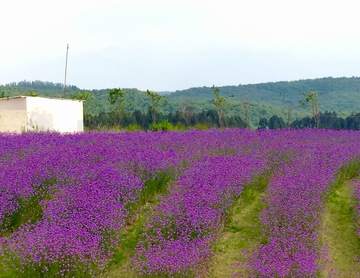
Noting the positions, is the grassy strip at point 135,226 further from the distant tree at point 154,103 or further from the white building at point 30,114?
the distant tree at point 154,103

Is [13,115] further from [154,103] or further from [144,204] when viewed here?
[154,103]

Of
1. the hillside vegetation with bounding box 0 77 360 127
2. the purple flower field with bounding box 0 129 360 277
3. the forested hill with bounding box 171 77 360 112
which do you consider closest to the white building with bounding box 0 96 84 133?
the purple flower field with bounding box 0 129 360 277

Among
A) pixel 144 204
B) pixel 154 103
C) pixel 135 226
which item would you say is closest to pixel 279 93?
pixel 154 103

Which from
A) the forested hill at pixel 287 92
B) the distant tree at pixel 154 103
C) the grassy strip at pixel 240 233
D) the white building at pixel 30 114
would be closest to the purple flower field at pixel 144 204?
the grassy strip at pixel 240 233

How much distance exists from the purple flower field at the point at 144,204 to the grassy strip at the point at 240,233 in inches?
7.7

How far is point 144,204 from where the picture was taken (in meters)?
7.03

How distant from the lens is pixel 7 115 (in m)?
21.6

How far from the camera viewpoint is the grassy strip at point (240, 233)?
540cm

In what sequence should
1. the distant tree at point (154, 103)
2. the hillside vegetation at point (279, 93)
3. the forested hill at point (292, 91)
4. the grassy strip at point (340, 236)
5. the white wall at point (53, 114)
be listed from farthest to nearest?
the forested hill at point (292, 91) < the hillside vegetation at point (279, 93) < the distant tree at point (154, 103) < the white wall at point (53, 114) < the grassy strip at point (340, 236)

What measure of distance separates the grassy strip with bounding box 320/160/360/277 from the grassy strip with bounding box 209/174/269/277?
2.67ft

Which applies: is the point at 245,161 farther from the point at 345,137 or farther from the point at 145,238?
the point at 345,137

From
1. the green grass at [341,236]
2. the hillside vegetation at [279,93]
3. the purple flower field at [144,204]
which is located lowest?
the green grass at [341,236]

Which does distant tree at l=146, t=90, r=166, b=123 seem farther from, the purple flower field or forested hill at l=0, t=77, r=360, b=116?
forested hill at l=0, t=77, r=360, b=116

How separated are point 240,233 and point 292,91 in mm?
99156
